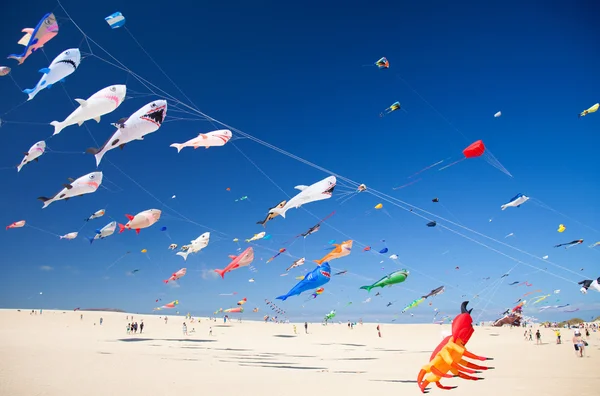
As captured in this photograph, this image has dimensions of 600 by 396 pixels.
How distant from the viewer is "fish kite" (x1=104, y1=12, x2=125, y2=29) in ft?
32.5

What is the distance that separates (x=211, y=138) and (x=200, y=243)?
843 cm

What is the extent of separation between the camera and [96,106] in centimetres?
983

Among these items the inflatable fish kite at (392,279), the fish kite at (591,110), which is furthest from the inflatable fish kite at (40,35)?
the fish kite at (591,110)

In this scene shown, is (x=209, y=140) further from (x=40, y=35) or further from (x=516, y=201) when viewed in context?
(x=516, y=201)

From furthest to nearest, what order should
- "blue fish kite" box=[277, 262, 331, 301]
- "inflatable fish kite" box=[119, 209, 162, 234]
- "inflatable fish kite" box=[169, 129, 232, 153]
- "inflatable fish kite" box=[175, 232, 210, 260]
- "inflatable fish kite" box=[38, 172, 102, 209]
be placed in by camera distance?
"inflatable fish kite" box=[175, 232, 210, 260] → "inflatable fish kite" box=[119, 209, 162, 234] → "blue fish kite" box=[277, 262, 331, 301] → "inflatable fish kite" box=[38, 172, 102, 209] → "inflatable fish kite" box=[169, 129, 232, 153]

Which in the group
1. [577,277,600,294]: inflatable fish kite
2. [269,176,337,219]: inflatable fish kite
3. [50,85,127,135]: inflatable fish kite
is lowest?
[577,277,600,294]: inflatable fish kite

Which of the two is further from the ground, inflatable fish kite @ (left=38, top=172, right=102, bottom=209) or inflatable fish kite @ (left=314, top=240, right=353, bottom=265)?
inflatable fish kite @ (left=38, top=172, right=102, bottom=209)

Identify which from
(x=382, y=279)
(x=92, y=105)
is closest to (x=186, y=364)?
(x=382, y=279)

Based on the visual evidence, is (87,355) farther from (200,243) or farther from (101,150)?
(101,150)

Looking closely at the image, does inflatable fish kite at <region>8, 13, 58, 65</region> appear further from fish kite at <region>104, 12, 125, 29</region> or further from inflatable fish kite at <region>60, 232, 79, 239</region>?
inflatable fish kite at <region>60, 232, 79, 239</region>

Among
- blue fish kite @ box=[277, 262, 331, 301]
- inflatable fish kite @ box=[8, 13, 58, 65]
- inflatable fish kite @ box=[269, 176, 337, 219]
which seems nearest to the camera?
inflatable fish kite @ box=[8, 13, 58, 65]

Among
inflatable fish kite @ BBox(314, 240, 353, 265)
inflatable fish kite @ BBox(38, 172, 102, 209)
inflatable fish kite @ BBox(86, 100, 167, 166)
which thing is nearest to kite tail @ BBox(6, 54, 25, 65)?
inflatable fish kite @ BBox(86, 100, 167, 166)

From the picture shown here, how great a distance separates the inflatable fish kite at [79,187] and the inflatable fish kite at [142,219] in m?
1.82

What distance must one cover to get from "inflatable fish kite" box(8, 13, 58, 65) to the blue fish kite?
11.0 meters
